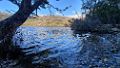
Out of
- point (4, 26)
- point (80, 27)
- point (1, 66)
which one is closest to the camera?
point (1, 66)

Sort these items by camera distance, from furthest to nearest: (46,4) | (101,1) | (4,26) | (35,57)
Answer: (101,1) → (46,4) → (4,26) → (35,57)

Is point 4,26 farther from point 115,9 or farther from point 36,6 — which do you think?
point 115,9

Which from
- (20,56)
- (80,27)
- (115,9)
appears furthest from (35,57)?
(115,9)

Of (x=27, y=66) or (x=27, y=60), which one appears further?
(x=27, y=60)

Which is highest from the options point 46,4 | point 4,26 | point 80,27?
point 46,4

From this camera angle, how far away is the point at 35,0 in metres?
24.4

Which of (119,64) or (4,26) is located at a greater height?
(4,26)

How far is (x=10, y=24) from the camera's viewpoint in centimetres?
2312

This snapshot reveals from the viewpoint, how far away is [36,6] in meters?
24.0

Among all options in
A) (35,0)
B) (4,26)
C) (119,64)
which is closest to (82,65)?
(119,64)

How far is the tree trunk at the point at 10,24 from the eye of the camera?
21.4m

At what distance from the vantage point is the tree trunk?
21.4 metres

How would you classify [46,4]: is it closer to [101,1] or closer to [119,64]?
[119,64]

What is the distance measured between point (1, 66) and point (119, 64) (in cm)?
684
